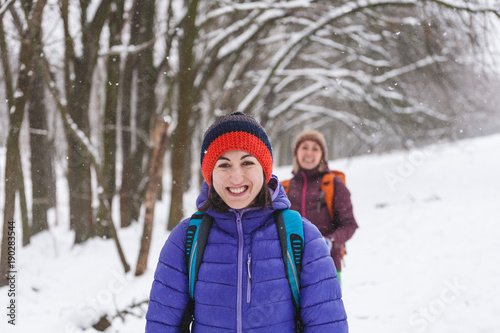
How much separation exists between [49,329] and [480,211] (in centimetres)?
878

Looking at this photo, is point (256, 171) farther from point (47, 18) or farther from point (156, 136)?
point (47, 18)

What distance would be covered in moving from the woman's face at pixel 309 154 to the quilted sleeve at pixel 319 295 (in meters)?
1.98

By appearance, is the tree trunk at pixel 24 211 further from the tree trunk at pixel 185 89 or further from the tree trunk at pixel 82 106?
the tree trunk at pixel 185 89

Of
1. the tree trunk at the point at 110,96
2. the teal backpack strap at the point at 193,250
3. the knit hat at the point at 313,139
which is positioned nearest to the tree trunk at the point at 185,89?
the tree trunk at the point at 110,96

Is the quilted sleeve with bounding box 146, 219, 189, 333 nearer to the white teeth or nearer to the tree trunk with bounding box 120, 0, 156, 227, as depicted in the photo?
the white teeth

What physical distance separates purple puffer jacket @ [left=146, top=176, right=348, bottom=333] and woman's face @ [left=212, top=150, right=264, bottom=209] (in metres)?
0.07

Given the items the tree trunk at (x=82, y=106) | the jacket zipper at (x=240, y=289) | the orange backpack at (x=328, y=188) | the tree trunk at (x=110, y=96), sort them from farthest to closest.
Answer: the tree trunk at (x=110, y=96)
the tree trunk at (x=82, y=106)
the orange backpack at (x=328, y=188)
the jacket zipper at (x=240, y=289)

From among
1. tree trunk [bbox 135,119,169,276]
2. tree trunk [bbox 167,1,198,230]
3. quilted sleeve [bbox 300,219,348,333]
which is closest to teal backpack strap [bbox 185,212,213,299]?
quilted sleeve [bbox 300,219,348,333]

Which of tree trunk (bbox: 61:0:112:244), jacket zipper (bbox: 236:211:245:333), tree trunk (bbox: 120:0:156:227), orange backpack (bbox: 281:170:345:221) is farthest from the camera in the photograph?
tree trunk (bbox: 120:0:156:227)

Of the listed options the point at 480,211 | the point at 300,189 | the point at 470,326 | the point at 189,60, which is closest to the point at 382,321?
the point at 470,326

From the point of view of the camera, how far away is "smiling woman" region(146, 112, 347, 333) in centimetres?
161

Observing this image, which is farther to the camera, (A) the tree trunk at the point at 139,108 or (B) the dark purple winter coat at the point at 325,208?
(A) the tree trunk at the point at 139,108

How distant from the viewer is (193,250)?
1.71 m

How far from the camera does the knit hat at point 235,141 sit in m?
1.76
